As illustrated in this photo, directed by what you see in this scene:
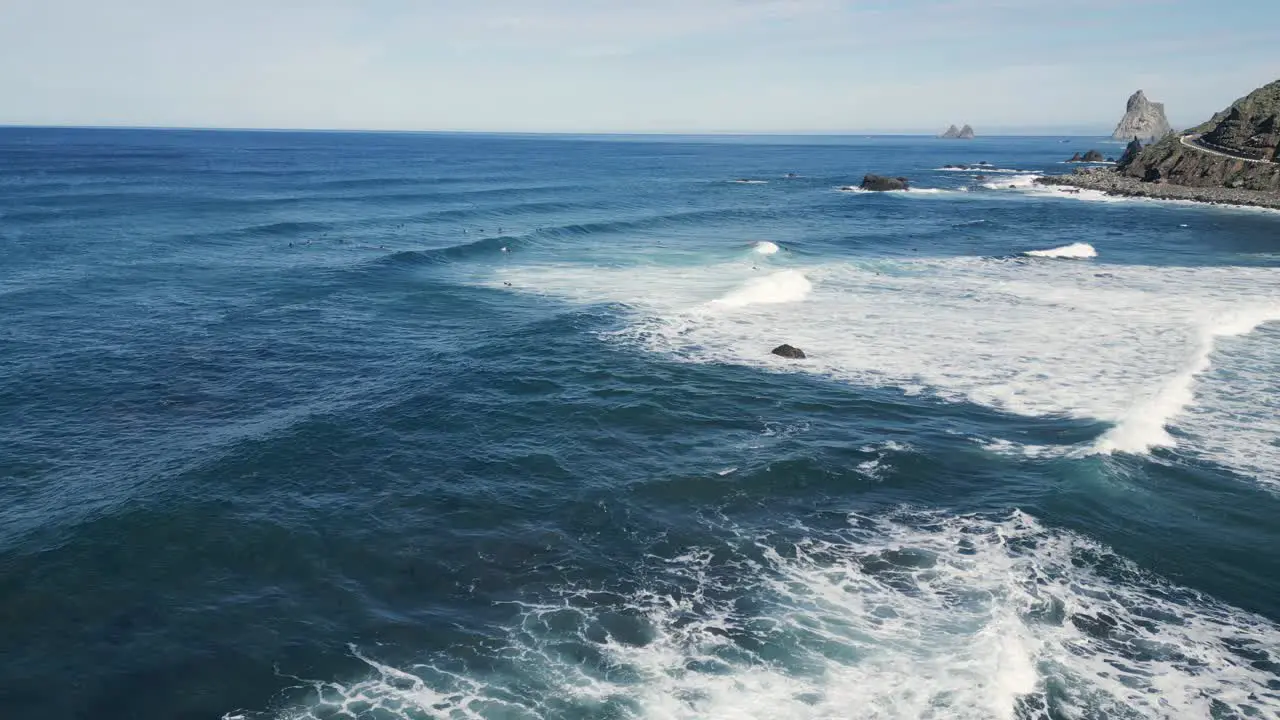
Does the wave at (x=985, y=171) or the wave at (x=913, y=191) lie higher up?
the wave at (x=985, y=171)

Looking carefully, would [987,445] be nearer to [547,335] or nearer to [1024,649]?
[1024,649]

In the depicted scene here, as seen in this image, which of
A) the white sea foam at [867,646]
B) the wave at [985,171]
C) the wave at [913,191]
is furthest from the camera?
the wave at [985,171]

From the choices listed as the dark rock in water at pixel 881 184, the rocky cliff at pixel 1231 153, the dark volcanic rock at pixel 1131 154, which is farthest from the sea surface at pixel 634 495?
the dark volcanic rock at pixel 1131 154

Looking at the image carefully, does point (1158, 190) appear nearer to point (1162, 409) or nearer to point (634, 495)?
point (1162, 409)

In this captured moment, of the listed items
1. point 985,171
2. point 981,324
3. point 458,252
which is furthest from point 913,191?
point 981,324

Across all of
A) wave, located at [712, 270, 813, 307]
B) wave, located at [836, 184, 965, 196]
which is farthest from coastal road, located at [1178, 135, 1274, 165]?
wave, located at [712, 270, 813, 307]

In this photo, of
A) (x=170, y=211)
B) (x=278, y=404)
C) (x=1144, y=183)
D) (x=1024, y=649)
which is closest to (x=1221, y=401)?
(x=1024, y=649)

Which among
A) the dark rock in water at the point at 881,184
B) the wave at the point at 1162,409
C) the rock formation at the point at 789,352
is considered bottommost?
the wave at the point at 1162,409

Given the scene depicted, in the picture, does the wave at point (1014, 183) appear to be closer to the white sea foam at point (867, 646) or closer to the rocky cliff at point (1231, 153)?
the rocky cliff at point (1231, 153)
